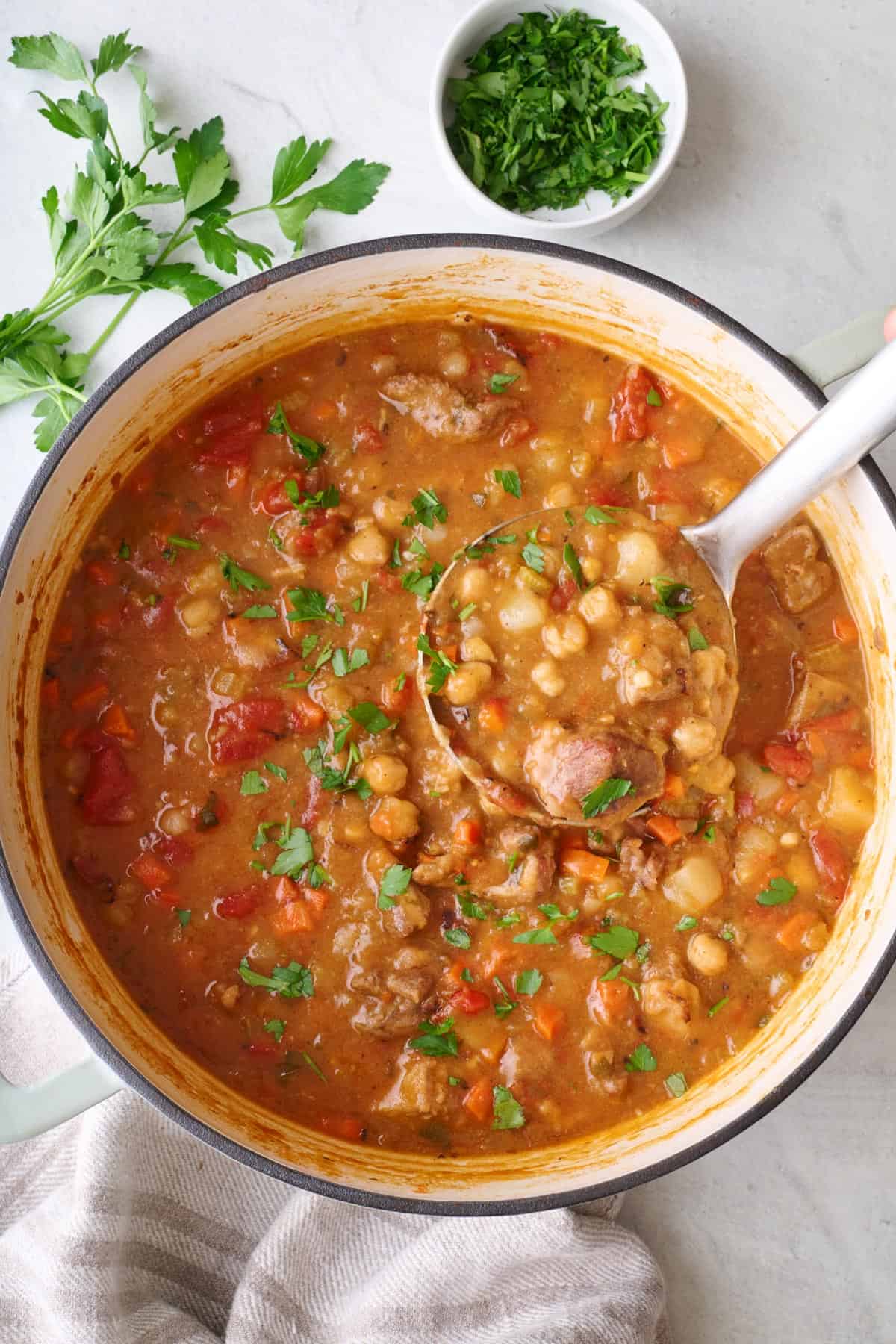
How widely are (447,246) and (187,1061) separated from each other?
2.86 m

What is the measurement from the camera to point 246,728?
3.96m

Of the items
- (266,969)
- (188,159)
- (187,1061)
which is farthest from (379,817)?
(188,159)

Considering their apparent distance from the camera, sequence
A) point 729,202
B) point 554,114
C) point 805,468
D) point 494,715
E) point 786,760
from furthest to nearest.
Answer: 1. point 729,202
2. point 554,114
3. point 786,760
4. point 494,715
5. point 805,468

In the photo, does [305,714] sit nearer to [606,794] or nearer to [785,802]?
[606,794]

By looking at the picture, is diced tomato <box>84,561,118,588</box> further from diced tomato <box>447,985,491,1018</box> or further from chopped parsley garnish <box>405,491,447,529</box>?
diced tomato <box>447,985,491,1018</box>

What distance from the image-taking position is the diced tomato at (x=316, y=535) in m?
3.97

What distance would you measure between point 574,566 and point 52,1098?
2272mm

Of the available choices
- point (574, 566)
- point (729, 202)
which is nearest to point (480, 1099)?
point (574, 566)

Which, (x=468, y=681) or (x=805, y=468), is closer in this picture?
(x=805, y=468)

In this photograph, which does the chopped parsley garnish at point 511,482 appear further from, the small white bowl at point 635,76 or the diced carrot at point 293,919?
the diced carrot at point 293,919

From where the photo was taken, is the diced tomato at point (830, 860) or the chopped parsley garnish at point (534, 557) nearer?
the chopped parsley garnish at point (534, 557)

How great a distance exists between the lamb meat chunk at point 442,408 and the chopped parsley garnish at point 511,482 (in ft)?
0.51

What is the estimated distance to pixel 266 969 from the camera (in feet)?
13.1

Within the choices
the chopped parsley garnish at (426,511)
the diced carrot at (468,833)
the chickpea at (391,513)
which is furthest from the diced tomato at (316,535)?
the diced carrot at (468,833)
